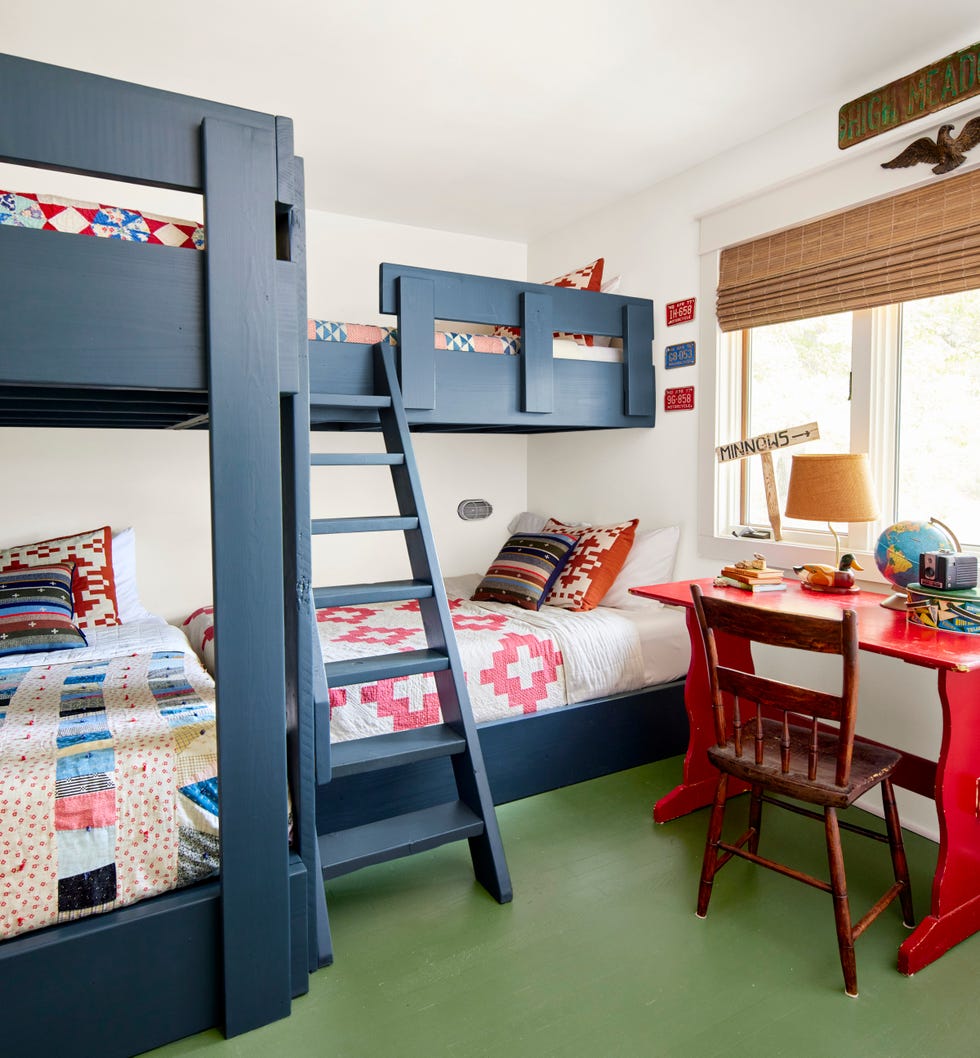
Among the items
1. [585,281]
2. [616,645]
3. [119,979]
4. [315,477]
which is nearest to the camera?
[119,979]

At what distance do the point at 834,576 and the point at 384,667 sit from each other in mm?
1525

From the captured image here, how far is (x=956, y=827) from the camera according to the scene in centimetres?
192

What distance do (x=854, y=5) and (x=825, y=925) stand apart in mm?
2553

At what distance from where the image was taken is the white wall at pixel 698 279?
2.59m

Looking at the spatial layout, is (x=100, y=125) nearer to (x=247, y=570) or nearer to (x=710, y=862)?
(x=247, y=570)

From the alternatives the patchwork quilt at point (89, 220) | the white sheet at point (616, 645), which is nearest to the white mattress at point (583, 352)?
the white sheet at point (616, 645)

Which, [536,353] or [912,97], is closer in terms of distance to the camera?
[912,97]

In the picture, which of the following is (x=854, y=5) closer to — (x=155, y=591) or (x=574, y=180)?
(x=574, y=180)

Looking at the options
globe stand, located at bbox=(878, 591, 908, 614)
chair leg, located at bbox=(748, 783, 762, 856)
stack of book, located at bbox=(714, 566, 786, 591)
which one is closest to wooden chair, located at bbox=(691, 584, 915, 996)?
chair leg, located at bbox=(748, 783, 762, 856)

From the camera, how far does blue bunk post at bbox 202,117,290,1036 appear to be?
1557mm

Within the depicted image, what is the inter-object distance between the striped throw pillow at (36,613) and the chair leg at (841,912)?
8.37ft

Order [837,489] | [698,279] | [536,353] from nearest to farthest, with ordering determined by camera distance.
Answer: [837,489]
[536,353]
[698,279]

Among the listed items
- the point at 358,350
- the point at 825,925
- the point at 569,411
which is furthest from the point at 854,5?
the point at 825,925

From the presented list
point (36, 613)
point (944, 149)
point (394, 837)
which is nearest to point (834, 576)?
point (944, 149)
